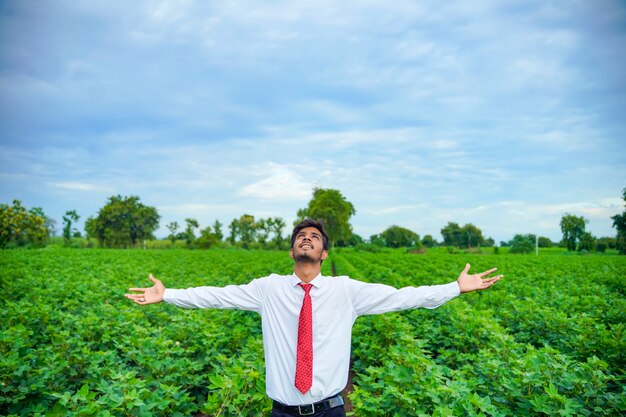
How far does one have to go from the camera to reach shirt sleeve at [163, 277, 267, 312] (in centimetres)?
361

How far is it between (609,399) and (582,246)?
7849 cm

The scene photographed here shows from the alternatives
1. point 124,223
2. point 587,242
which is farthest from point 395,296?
point 124,223

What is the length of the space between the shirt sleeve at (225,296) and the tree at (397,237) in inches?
3651

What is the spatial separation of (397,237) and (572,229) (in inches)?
1251

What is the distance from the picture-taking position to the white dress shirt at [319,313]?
3.22 metres

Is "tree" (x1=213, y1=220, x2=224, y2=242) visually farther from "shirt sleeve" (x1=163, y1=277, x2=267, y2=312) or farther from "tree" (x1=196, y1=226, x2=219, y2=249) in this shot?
"shirt sleeve" (x1=163, y1=277, x2=267, y2=312)

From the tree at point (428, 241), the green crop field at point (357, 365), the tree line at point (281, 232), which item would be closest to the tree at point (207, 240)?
the tree line at point (281, 232)

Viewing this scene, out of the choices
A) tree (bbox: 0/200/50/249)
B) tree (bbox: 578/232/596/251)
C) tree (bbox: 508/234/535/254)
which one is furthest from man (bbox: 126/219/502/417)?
tree (bbox: 578/232/596/251)

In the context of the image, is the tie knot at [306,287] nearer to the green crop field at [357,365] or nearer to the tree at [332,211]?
the green crop field at [357,365]

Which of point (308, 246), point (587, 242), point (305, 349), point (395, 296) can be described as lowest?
point (305, 349)

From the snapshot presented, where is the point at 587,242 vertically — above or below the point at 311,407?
above

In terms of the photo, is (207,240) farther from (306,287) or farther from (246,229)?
(306,287)

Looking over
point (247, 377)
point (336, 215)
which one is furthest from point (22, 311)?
point (336, 215)

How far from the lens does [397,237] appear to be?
96062 mm
